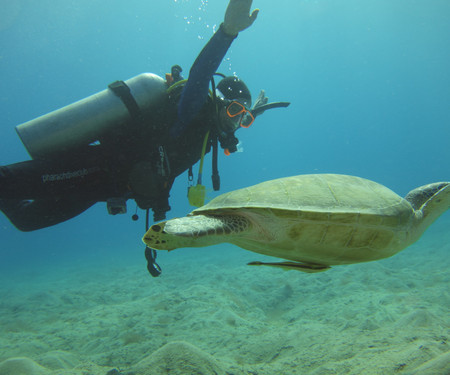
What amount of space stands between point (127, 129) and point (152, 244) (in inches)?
83.5

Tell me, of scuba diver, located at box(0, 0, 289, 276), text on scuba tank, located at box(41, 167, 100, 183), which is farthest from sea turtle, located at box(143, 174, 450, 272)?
text on scuba tank, located at box(41, 167, 100, 183)

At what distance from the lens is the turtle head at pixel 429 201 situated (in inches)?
91.0

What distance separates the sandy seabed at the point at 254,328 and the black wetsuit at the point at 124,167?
1.89 meters

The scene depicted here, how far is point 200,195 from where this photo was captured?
3.46 metres

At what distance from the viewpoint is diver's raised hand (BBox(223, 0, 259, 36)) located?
94.6 inches

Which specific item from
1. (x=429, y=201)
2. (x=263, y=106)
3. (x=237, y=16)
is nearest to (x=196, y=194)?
(x=263, y=106)

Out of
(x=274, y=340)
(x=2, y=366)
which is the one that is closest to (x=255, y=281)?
(x=274, y=340)

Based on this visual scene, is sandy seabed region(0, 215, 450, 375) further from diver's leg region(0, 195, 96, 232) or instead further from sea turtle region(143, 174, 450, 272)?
diver's leg region(0, 195, 96, 232)

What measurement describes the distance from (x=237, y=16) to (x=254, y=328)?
4.48 m

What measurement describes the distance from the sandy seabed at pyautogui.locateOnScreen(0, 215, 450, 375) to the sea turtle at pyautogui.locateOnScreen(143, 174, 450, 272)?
3.05 feet

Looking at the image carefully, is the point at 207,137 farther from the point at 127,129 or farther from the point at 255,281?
the point at 255,281

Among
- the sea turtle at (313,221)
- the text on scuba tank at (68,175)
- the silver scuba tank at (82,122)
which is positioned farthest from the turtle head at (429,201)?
the text on scuba tank at (68,175)

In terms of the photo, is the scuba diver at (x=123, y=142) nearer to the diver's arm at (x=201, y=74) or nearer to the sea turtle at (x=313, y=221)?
the diver's arm at (x=201, y=74)

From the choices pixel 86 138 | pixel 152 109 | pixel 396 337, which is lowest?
pixel 396 337
